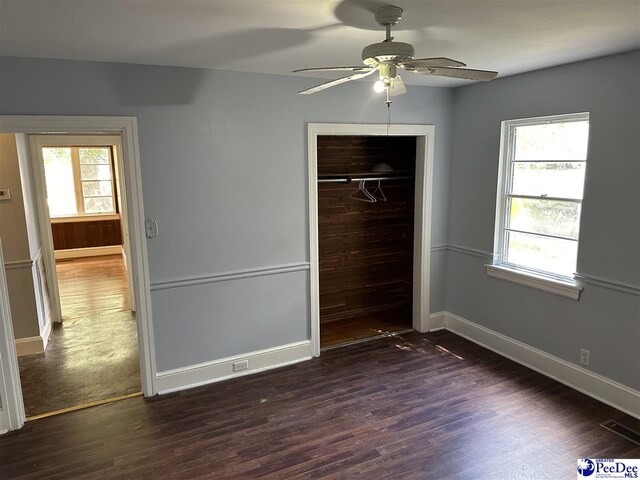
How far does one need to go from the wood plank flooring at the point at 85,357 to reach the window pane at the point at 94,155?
3180 mm

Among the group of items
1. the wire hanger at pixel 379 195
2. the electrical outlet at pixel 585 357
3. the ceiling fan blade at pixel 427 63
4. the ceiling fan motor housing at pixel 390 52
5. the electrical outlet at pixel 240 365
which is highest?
the ceiling fan motor housing at pixel 390 52

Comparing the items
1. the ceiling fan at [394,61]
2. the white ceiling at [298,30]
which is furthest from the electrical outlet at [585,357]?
the ceiling fan at [394,61]

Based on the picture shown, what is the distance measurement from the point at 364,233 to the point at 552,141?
7.17 ft

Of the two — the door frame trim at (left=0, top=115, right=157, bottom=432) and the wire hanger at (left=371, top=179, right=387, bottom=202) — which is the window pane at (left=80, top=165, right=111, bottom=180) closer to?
the wire hanger at (left=371, top=179, right=387, bottom=202)

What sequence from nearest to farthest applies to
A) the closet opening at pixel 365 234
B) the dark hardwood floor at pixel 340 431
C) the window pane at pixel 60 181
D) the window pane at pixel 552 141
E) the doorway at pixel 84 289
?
1. the dark hardwood floor at pixel 340 431
2. the window pane at pixel 552 141
3. the doorway at pixel 84 289
4. the closet opening at pixel 365 234
5. the window pane at pixel 60 181

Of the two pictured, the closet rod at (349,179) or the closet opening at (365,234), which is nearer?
the closet rod at (349,179)

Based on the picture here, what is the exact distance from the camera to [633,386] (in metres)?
3.06

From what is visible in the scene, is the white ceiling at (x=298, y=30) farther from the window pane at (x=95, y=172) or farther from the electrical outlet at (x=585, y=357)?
the window pane at (x=95, y=172)

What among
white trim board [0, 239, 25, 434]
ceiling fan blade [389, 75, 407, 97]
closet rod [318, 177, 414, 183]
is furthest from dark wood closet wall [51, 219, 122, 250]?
ceiling fan blade [389, 75, 407, 97]

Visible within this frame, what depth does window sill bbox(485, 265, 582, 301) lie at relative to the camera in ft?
11.1

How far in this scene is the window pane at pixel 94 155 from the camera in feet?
28.4

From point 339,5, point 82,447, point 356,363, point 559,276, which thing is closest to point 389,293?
point 356,363

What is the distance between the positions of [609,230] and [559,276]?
0.57 m

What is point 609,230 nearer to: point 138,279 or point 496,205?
point 496,205
